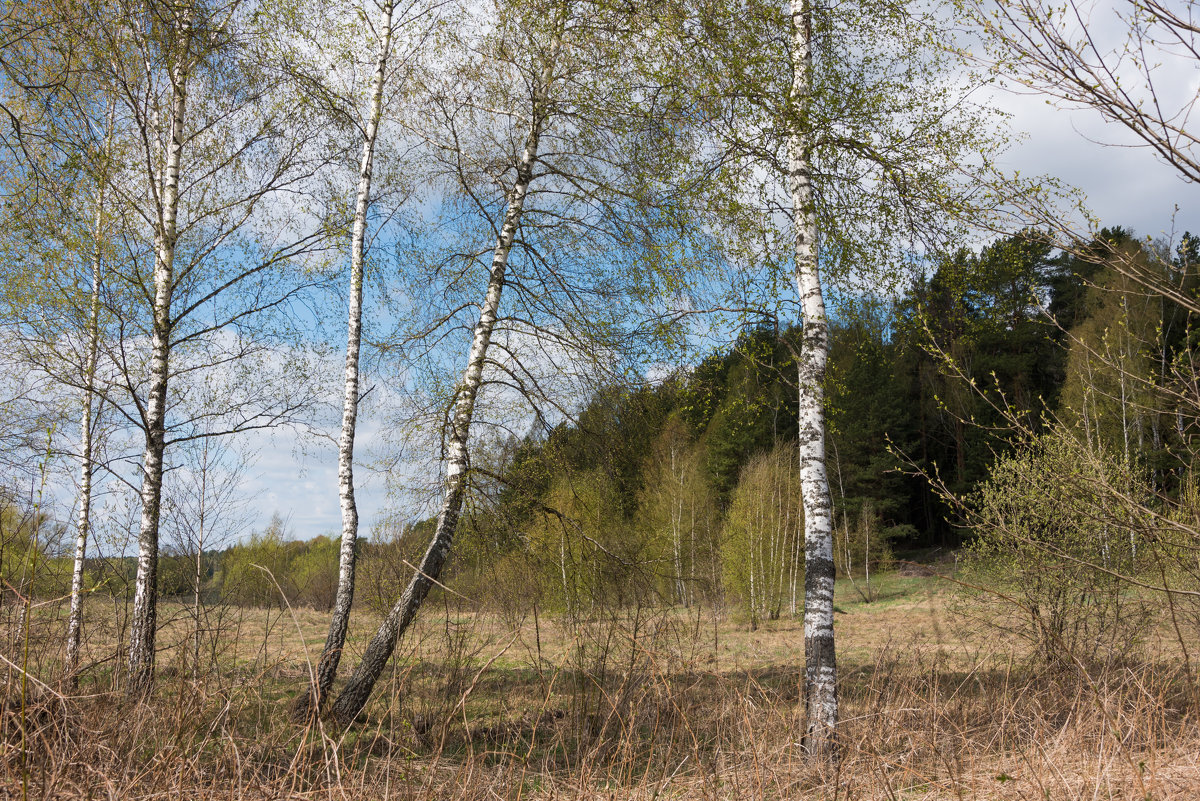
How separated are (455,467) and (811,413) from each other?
12.6 ft

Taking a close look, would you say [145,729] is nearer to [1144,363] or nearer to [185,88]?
[185,88]

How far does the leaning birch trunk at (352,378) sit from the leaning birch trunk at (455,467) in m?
0.35

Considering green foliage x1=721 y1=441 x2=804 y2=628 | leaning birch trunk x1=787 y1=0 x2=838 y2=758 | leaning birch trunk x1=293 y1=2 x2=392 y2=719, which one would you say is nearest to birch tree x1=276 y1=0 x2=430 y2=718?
leaning birch trunk x1=293 y1=2 x2=392 y2=719

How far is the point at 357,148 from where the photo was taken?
27.8 ft

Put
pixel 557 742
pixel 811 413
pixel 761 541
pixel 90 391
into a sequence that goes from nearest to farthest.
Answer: pixel 557 742
pixel 811 413
pixel 90 391
pixel 761 541

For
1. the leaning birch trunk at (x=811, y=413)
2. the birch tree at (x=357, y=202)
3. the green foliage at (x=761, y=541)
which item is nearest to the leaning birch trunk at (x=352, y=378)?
the birch tree at (x=357, y=202)

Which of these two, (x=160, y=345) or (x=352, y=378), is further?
(x=352, y=378)

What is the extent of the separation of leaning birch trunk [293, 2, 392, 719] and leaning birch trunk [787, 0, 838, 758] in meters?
4.70

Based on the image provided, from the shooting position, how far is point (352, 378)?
755 centimetres

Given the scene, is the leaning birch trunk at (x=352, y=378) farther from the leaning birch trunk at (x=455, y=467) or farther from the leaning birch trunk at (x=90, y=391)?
the leaning birch trunk at (x=90, y=391)

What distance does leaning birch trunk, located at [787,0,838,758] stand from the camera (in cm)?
506

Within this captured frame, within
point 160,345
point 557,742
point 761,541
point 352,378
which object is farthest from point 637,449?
point 761,541

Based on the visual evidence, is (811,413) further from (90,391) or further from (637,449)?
(90,391)

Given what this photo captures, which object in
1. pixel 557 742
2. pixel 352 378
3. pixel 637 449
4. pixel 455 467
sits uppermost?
pixel 352 378
